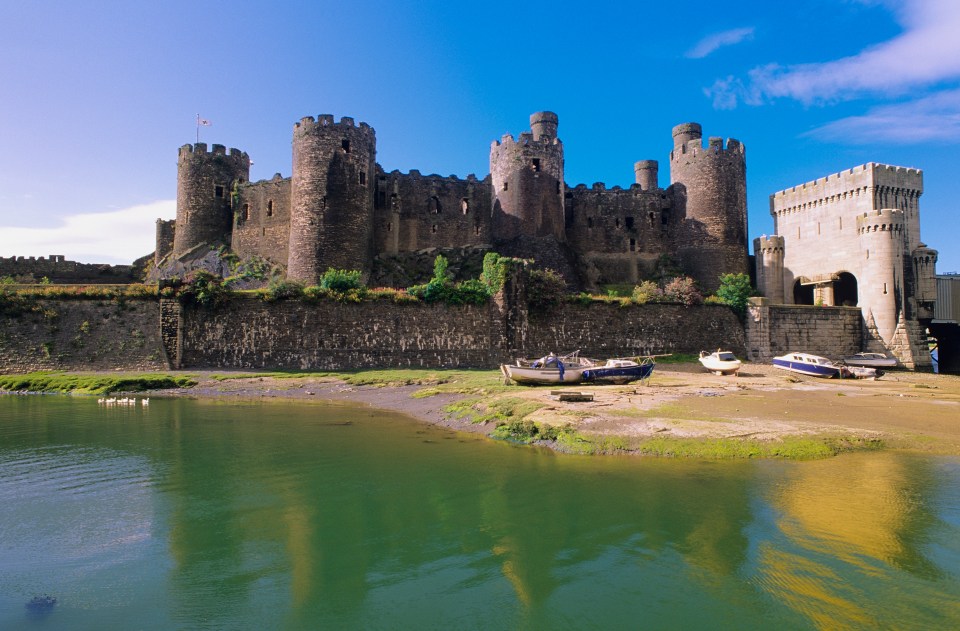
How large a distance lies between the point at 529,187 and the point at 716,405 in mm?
27109

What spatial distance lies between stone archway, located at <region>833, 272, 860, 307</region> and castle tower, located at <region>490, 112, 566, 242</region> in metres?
17.9

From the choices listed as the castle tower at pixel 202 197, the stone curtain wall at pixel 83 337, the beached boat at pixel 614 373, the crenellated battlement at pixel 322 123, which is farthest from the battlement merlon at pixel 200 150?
the beached boat at pixel 614 373

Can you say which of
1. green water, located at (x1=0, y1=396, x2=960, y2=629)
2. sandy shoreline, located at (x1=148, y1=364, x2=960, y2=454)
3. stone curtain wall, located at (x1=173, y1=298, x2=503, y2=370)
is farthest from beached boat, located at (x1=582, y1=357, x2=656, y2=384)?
green water, located at (x1=0, y1=396, x2=960, y2=629)

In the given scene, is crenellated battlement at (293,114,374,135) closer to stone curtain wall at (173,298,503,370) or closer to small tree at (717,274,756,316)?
stone curtain wall at (173,298,503,370)

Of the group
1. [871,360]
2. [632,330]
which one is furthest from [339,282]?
[871,360]

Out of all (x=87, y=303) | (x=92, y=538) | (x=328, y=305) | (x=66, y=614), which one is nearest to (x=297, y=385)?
(x=328, y=305)

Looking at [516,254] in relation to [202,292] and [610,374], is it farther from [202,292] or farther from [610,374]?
[202,292]

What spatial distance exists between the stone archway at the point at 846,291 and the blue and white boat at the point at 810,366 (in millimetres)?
13294

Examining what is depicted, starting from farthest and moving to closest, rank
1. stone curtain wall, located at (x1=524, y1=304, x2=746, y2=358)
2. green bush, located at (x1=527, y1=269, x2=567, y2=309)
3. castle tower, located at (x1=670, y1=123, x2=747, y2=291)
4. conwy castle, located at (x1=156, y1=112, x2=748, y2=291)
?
castle tower, located at (x1=670, y1=123, x2=747, y2=291), conwy castle, located at (x1=156, y1=112, x2=748, y2=291), stone curtain wall, located at (x1=524, y1=304, x2=746, y2=358), green bush, located at (x1=527, y1=269, x2=567, y2=309)

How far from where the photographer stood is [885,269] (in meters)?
35.7

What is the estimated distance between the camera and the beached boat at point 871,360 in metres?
33.7

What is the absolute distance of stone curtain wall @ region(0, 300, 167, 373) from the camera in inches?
1136

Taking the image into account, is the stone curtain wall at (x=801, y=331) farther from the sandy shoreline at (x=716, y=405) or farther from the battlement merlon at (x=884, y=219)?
the sandy shoreline at (x=716, y=405)

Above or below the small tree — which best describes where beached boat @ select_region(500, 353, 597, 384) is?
below
